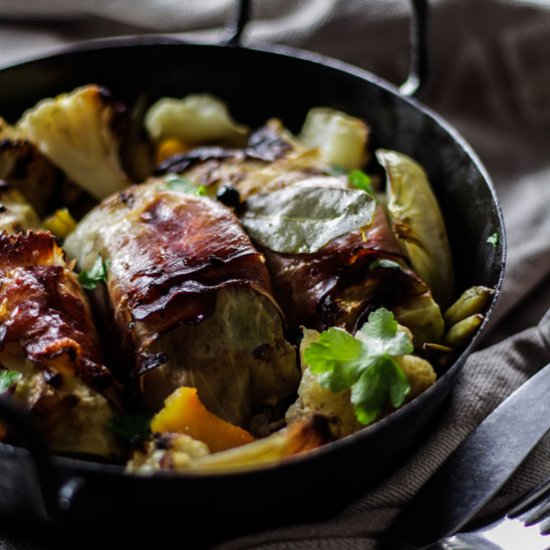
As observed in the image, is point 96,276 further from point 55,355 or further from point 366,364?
point 366,364

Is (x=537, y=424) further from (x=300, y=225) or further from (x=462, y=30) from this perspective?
(x=462, y=30)

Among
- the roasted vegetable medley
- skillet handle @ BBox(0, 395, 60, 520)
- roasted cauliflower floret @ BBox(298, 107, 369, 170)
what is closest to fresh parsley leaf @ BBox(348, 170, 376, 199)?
the roasted vegetable medley

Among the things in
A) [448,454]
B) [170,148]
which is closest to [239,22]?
[170,148]

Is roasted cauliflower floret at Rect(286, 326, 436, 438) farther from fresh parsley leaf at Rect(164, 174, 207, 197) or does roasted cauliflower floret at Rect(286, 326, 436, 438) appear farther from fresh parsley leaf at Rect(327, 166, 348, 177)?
fresh parsley leaf at Rect(327, 166, 348, 177)

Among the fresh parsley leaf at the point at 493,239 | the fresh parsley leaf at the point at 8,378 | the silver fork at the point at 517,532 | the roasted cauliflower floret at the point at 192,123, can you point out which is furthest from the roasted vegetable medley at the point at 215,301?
the silver fork at the point at 517,532

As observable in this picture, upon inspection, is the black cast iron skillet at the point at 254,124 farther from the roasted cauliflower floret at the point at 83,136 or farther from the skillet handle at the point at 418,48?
the roasted cauliflower floret at the point at 83,136

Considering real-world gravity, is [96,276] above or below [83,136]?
below

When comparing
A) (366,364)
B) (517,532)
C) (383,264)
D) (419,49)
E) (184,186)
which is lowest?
(517,532)

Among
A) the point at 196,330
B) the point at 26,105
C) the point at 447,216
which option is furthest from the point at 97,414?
the point at 26,105
